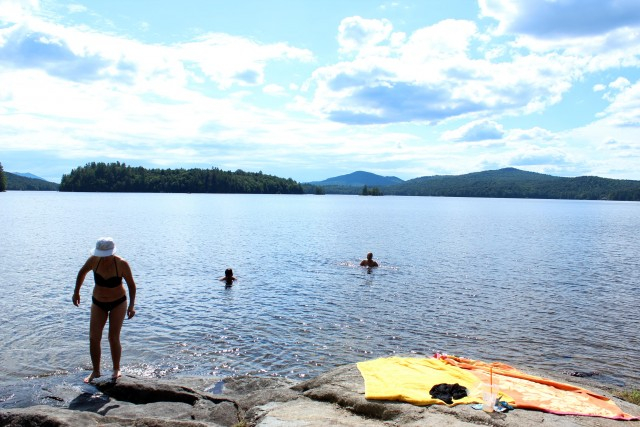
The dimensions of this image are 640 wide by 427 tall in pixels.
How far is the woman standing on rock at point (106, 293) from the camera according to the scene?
9.97 m

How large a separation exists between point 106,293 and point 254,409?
3.82 metres

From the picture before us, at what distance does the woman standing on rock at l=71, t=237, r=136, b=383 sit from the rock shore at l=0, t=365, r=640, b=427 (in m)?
0.77

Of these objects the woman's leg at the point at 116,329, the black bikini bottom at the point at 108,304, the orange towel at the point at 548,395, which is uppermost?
the black bikini bottom at the point at 108,304

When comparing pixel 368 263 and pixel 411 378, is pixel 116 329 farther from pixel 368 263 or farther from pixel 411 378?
pixel 368 263

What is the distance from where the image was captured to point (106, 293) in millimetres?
10141

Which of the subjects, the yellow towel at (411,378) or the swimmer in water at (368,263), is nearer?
the yellow towel at (411,378)

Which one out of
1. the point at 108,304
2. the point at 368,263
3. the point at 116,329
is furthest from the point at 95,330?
the point at 368,263

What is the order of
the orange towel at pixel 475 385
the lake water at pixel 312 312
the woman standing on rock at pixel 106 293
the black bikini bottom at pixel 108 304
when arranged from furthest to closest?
the lake water at pixel 312 312, the black bikini bottom at pixel 108 304, the woman standing on rock at pixel 106 293, the orange towel at pixel 475 385

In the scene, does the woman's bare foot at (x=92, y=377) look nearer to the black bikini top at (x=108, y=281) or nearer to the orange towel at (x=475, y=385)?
the black bikini top at (x=108, y=281)

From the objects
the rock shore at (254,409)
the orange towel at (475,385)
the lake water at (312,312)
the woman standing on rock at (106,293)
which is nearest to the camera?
the rock shore at (254,409)

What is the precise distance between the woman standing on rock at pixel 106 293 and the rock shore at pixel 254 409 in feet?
2.54

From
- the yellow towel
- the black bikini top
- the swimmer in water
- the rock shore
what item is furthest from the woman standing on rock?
the swimmer in water

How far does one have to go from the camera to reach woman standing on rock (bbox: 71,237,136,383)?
9.97 metres

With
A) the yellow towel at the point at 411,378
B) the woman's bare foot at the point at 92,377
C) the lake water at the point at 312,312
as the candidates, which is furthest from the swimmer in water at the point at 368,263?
the woman's bare foot at the point at 92,377
